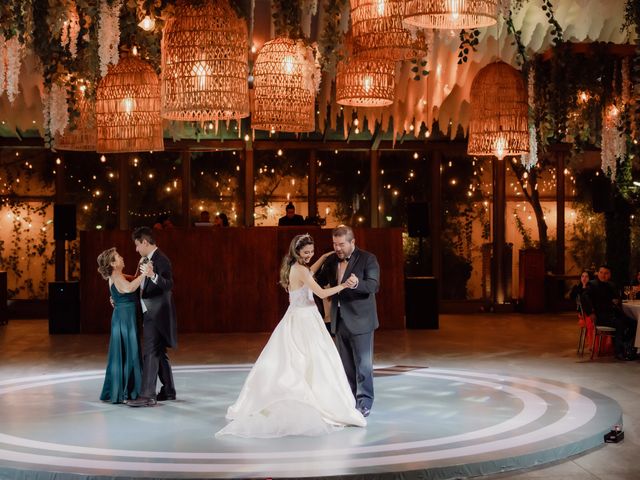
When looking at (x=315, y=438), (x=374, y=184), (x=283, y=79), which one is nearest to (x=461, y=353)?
(x=283, y=79)

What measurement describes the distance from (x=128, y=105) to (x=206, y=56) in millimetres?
2280

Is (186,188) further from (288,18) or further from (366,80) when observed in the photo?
(288,18)

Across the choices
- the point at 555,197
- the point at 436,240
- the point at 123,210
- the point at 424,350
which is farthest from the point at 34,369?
the point at 555,197

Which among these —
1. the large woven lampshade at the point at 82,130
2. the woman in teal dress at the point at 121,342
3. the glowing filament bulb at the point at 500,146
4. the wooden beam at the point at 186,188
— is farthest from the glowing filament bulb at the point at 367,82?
the wooden beam at the point at 186,188

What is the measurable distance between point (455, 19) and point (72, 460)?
3771 mm

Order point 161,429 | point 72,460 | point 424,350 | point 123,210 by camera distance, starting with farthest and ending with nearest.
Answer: point 123,210, point 424,350, point 161,429, point 72,460

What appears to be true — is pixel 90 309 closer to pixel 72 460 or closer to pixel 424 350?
pixel 424 350

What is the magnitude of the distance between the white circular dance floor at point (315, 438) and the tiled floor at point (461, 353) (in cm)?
48

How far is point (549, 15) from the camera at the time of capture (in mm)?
10219

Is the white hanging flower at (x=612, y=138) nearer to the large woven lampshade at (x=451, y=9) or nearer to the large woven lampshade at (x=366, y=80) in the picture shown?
the large woven lampshade at (x=366, y=80)

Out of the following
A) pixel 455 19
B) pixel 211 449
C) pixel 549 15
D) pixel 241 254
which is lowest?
pixel 211 449

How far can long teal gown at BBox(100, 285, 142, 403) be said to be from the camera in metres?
8.95

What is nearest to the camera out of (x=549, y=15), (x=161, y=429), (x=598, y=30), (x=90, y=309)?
(x=161, y=429)

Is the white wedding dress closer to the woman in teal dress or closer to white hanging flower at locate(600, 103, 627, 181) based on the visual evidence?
the woman in teal dress
